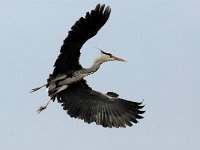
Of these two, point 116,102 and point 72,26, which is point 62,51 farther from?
point 116,102

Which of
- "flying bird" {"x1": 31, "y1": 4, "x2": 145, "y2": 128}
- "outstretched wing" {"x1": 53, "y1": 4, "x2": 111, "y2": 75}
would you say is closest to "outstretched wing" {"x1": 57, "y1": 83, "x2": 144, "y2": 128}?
"flying bird" {"x1": 31, "y1": 4, "x2": 145, "y2": 128}

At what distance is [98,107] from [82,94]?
0.74 metres

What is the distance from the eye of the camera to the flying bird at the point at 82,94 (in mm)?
28969

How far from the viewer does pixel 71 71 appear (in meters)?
29.5

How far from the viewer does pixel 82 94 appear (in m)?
30.5

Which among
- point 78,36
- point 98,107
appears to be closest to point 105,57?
point 78,36

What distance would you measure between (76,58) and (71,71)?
488 mm

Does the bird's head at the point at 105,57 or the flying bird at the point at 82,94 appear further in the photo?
the bird's head at the point at 105,57

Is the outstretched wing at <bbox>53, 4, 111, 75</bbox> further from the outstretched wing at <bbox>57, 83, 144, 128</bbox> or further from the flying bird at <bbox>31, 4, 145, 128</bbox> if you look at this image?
the outstretched wing at <bbox>57, 83, 144, 128</bbox>

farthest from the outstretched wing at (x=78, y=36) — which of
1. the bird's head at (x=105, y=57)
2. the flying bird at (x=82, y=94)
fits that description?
the bird's head at (x=105, y=57)

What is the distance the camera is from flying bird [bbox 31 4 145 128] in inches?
1141

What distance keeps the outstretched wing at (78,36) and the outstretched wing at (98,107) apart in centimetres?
123

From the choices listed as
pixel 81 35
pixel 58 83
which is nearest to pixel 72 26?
pixel 81 35

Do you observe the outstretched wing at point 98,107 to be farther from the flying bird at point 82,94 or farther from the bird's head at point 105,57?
the bird's head at point 105,57
